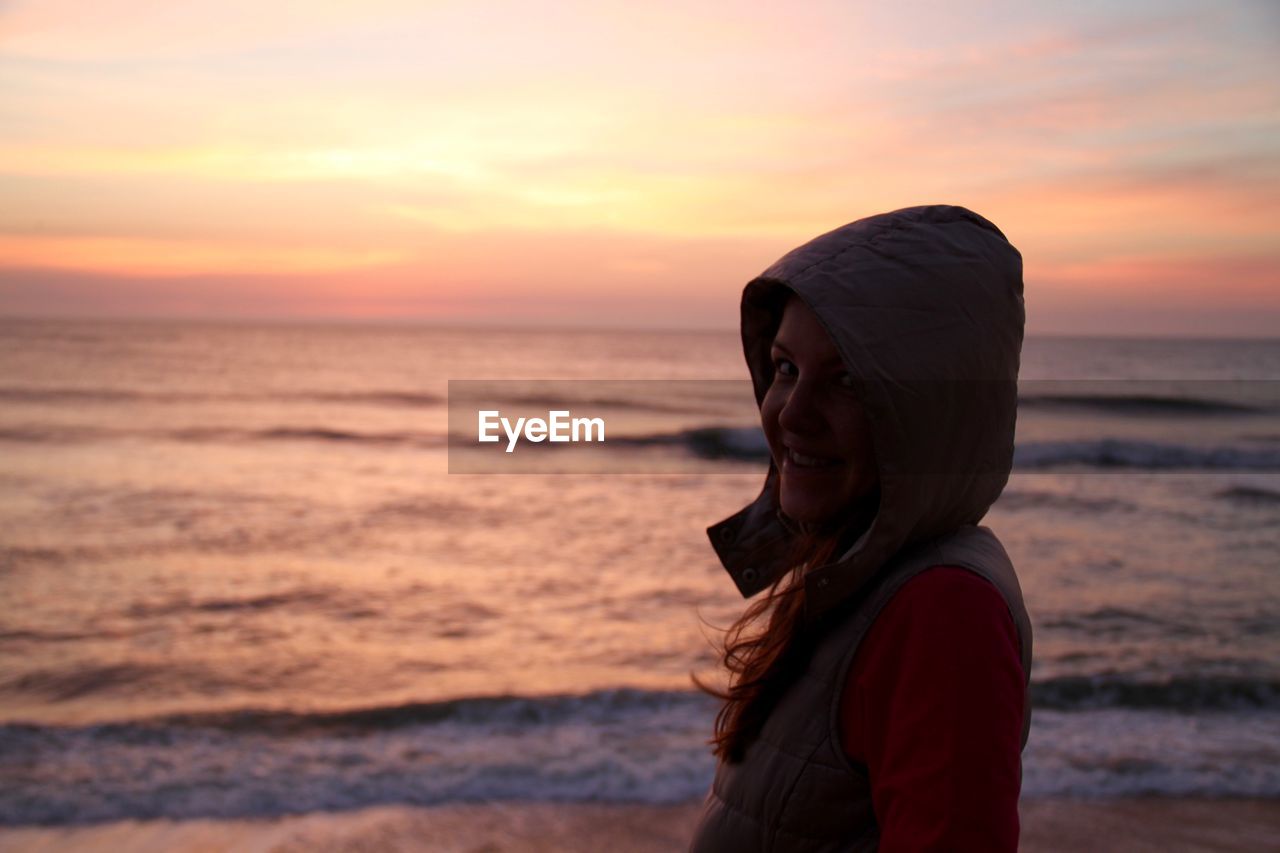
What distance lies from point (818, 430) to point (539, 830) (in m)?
4.23

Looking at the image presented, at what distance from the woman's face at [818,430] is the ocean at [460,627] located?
2441 millimetres

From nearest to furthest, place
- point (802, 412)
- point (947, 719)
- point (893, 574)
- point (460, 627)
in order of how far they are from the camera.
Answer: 1. point (947, 719)
2. point (893, 574)
3. point (802, 412)
4. point (460, 627)

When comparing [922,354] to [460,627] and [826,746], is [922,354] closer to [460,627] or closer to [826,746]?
[826,746]

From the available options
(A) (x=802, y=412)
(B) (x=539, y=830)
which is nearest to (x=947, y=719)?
Result: (A) (x=802, y=412)

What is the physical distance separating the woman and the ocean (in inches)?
97.2

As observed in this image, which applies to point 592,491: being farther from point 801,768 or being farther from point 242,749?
point 801,768

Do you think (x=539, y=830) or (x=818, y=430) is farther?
(x=539, y=830)

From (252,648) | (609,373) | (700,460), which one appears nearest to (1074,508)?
(700,460)

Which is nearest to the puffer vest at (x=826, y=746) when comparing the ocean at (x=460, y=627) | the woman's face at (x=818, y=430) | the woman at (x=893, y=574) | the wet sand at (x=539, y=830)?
the woman at (x=893, y=574)

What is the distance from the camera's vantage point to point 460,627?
8211 mm

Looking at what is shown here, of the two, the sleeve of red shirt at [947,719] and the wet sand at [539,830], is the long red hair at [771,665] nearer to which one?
the sleeve of red shirt at [947,719]

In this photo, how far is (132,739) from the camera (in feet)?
19.7

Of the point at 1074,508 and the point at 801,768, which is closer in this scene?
the point at 801,768

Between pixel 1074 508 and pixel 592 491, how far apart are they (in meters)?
6.81
